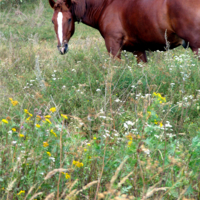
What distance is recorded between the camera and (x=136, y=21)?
459 centimetres

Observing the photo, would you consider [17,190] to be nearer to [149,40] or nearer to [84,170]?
[84,170]

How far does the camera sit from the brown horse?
13.3 ft

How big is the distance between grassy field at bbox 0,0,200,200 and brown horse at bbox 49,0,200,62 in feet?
1.17

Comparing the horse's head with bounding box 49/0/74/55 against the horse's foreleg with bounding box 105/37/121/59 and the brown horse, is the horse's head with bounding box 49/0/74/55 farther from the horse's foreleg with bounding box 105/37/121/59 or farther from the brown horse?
the horse's foreleg with bounding box 105/37/121/59

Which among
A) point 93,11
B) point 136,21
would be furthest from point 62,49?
point 136,21

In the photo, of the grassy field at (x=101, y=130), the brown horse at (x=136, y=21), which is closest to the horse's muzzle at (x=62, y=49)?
the brown horse at (x=136, y=21)

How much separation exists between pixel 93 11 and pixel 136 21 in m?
1.13

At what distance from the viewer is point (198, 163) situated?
1.82 m

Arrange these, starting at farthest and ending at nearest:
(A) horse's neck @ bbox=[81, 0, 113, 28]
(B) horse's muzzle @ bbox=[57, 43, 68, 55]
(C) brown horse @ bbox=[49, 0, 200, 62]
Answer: (A) horse's neck @ bbox=[81, 0, 113, 28] → (B) horse's muzzle @ bbox=[57, 43, 68, 55] → (C) brown horse @ bbox=[49, 0, 200, 62]

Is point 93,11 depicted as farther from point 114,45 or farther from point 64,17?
point 114,45

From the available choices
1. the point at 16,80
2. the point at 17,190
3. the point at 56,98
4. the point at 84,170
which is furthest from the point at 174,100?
the point at 16,80

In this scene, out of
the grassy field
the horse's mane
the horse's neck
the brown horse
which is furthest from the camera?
the horse's neck

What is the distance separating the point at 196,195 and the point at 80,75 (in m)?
3.14

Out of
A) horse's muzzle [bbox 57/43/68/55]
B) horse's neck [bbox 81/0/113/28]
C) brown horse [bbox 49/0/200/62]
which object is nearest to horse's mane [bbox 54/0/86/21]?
brown horse [bbox 49/0/200/62]
